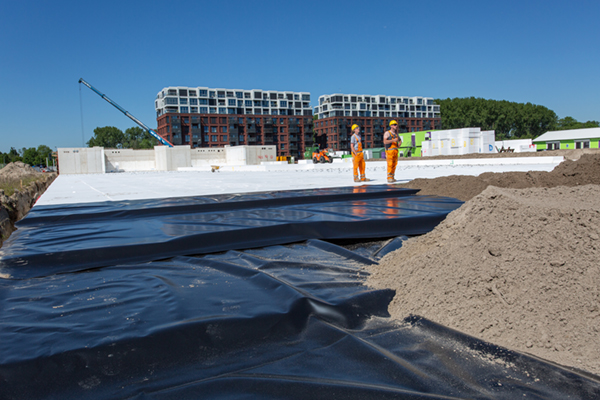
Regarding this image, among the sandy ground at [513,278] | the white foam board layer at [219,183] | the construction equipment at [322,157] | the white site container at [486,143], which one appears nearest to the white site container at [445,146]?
the white site container at [486,143]

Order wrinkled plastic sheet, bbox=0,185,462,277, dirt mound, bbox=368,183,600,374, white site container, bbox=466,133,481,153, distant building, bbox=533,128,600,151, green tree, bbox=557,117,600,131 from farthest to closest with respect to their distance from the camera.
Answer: green tree, bbox=557,117,600,131 → distant building, bbox=533,128,600,151 → white site container, bbox=466,133,481,153 → wrinkled plastic sheet, bbox=0,185,462,277 → dirt mound, bbox=368,183,600,374

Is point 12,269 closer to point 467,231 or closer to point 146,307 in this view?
point 146,307

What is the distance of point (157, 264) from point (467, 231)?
2162mm

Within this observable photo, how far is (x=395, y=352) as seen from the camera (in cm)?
154

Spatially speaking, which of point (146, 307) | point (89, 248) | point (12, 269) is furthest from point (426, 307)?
point (12, 269)

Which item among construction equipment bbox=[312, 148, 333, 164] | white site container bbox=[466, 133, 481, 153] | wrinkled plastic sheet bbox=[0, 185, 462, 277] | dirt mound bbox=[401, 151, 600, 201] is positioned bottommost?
wrinkled plastic sheet bbox=[0, 185, 462, 277]

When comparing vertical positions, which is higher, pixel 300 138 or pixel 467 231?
pixel 300 138

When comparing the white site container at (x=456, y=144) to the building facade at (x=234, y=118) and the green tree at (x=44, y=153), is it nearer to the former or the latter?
the building facade at (x=234, y=118)

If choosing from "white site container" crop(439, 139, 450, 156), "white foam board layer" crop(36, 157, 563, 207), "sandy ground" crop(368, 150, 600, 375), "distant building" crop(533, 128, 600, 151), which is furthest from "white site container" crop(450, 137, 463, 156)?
"sandy ground" crop(368, 150, 600, 375)

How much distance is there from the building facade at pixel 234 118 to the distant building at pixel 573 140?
1984 inches

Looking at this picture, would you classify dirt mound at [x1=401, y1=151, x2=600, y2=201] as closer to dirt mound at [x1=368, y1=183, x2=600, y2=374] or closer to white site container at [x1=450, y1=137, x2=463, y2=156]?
dirt mound at [x1=368, y1=183, x2=600, y2=374]

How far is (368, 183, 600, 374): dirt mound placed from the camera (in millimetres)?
1578

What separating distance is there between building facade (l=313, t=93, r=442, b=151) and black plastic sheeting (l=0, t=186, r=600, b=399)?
96.0 metres

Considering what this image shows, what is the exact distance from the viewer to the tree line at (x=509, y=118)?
8706cm
